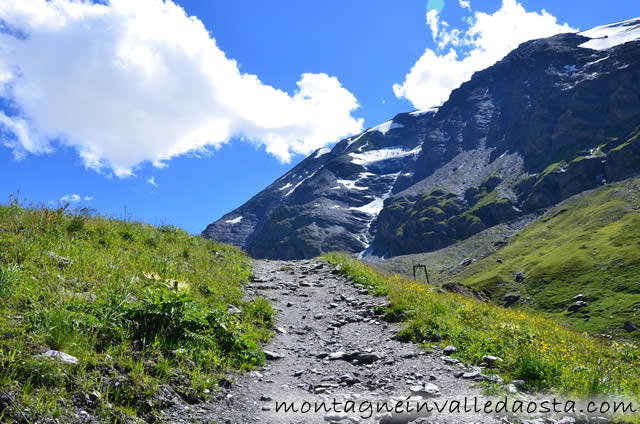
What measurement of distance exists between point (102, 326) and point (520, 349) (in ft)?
24.6

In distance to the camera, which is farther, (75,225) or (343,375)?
(75,225)

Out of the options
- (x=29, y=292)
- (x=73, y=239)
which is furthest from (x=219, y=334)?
(x=73, y=239)

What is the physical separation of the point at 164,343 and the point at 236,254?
13398 mm

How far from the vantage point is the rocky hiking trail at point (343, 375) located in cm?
525

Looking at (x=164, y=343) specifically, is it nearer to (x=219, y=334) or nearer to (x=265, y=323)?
(x=219, y=334)

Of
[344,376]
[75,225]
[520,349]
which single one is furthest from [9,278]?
[520,349]

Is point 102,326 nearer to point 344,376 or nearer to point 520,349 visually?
point 344,376

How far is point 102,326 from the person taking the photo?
5.63 m

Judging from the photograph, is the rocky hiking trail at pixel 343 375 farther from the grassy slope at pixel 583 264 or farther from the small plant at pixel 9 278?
the grassy slope at pixel 583 264

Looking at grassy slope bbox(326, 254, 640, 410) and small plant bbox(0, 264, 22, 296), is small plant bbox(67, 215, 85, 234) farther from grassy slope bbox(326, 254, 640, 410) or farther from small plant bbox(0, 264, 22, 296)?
grassy slope bbox(326, 254, 640, 410)

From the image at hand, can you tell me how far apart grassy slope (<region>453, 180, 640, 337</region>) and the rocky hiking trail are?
70.3 m

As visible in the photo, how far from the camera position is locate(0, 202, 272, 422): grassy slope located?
4336 mm

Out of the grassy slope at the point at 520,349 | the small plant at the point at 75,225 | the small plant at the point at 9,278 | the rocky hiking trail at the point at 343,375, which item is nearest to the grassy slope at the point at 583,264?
the grassy slope at the point at 520,349

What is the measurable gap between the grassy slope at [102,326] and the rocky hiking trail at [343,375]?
0.56 meters
